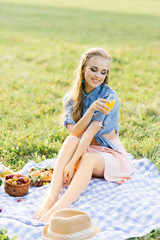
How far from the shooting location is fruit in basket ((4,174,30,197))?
147 inches

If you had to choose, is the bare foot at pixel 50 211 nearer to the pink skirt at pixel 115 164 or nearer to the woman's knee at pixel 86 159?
the woman's knee at pixel 86 159

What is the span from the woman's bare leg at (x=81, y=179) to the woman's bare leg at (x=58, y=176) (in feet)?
0.38

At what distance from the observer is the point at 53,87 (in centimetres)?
790

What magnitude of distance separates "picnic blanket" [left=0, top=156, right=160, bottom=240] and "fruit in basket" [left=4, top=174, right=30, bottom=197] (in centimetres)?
6

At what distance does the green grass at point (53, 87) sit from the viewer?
5.01m

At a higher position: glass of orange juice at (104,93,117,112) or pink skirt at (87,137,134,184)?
glass of orange juice at (104,93,117,112)

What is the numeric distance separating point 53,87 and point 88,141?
425 cm

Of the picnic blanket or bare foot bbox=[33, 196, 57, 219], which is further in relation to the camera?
bare foot bbox=[33, 196, 57, 219]

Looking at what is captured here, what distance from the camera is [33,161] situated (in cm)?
455

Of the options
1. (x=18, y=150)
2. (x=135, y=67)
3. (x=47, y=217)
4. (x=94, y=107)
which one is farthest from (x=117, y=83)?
(x=47, y=217)

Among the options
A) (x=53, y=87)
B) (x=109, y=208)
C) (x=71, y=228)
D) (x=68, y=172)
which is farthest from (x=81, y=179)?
(x=53, y=87)

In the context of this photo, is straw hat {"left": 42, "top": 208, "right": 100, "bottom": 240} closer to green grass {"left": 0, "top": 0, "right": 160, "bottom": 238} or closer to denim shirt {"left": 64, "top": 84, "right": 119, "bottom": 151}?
denim shirt {"left": 64, "top": 84, "right": 119, "bottom": 151}

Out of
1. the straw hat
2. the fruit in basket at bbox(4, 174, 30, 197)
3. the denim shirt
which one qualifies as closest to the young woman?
the denim shirt

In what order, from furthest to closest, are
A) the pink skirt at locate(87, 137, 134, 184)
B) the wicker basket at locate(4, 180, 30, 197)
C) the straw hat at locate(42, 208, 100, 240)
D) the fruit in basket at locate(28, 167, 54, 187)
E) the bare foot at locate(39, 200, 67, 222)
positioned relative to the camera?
the fruit in basket at locate(28, 167, 54, 187), the pink skirt at locate(87, 137, 134, 184), the wicker basket at locate(4, 180, 30, 197), the bare foot at locate(39, 200, 67, 222), the straw hat at locate(42, 208, 100, 240)
